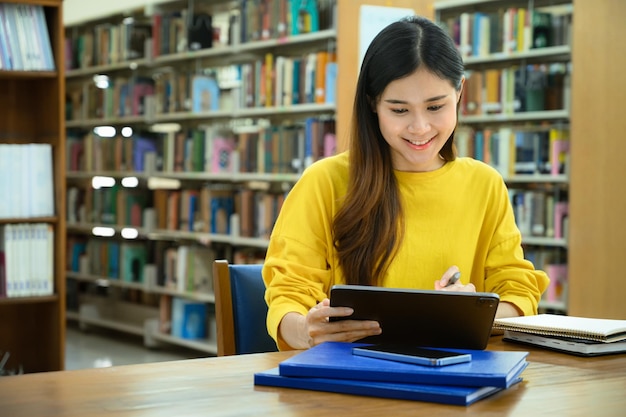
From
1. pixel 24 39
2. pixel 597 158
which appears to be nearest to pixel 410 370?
pixel 24 39

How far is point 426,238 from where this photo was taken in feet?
6.33

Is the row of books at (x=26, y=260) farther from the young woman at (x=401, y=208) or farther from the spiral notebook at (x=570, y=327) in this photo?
the spiral notebook at (x=570, y=327)

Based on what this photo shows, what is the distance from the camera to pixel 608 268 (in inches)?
196

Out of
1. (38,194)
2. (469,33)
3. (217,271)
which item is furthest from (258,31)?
(217,271)

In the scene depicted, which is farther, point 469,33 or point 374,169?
point 469,33

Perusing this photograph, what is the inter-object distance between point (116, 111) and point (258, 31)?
1865 mm

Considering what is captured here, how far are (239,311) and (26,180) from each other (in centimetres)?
215

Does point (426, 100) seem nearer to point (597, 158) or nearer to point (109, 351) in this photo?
point (597, 158)

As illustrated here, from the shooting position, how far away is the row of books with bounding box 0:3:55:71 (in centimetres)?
385

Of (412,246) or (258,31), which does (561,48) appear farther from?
(412,246)

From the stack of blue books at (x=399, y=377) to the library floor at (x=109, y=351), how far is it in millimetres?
4595

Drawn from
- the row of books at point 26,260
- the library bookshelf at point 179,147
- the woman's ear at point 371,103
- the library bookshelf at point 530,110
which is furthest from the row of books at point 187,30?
the woman's ear at point 371,103

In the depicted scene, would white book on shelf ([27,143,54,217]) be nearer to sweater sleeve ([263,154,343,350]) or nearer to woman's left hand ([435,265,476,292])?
sweater sleeve ([263,154,343,350])

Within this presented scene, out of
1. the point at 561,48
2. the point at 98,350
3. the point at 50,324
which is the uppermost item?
the point at 561,48
